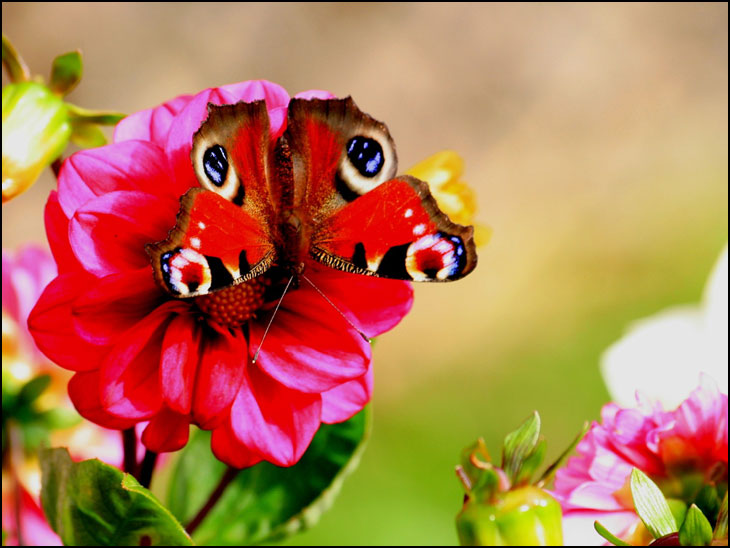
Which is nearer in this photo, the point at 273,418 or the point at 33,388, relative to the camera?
the point at 273,418

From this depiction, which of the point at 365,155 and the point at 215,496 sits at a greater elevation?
the point at 365,155

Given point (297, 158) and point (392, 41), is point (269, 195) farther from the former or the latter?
point (392, 41)

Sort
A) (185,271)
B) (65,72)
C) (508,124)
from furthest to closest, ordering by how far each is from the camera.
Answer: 1. (508,124)
2. (65,72)
3. (185,271)

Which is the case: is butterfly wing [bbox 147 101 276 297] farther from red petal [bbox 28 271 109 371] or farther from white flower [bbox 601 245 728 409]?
white flower [bbox 601 245 728 409]

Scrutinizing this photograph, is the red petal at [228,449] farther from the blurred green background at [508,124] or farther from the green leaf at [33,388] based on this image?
the blurred green background at [508,124]

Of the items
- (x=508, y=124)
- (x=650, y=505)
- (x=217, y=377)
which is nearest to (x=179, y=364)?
(x=217, y=377)

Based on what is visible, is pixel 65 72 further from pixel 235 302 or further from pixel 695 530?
pixel 695 530

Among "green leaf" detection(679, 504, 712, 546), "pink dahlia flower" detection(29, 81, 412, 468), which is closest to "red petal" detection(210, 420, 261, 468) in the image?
"pink dahlia flower" detection(29, 81, 412, 468)

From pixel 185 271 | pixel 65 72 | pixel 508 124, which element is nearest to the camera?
pixel 185 271

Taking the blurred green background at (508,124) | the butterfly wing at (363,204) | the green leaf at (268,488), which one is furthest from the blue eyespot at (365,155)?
the blurred green background at (508,124)

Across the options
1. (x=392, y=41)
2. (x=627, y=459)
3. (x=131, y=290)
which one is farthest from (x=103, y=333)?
(x=392, y=41)
